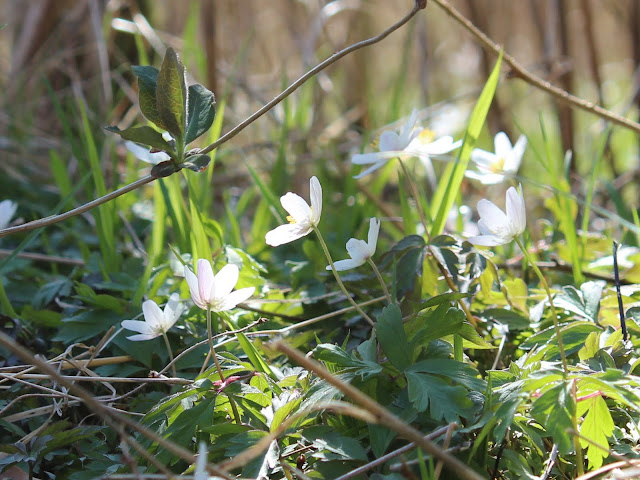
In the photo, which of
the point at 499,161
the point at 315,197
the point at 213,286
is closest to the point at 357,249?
the point at 315,197

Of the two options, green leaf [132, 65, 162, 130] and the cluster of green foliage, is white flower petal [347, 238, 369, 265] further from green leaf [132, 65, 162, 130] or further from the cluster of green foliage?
green leaf [132, 65, 162, 130]

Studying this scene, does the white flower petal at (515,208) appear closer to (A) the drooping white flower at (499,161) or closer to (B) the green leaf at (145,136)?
(A) the drooping white flower at (499,161)

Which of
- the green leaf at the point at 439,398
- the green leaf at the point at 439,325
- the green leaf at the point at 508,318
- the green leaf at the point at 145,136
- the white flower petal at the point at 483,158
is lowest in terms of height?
the green leaf at the point at 508,318

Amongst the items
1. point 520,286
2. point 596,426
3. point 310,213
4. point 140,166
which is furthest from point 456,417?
point 140,166

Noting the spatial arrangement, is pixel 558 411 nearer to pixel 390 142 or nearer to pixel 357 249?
pixel 357 249

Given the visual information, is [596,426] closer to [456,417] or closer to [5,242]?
[456,417]

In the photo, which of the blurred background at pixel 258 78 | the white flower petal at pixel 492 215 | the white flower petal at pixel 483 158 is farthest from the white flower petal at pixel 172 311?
the blurred background at pixel 258 78

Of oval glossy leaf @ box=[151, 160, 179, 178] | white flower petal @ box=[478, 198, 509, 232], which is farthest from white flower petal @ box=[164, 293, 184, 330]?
white flower petal @ box=[478, 198, 509, 232]
